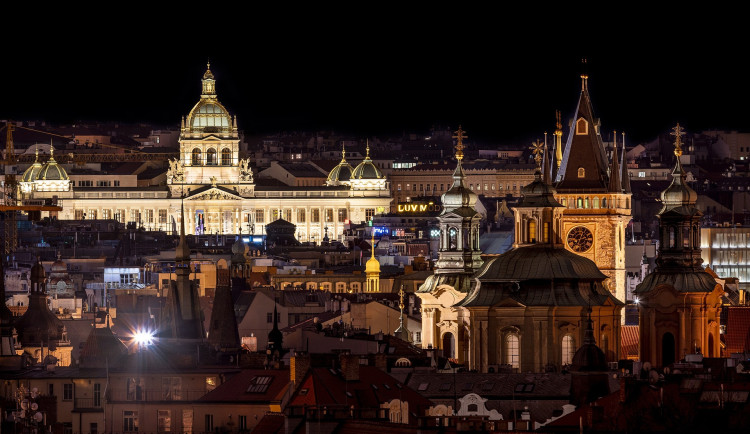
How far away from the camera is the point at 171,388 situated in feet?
264

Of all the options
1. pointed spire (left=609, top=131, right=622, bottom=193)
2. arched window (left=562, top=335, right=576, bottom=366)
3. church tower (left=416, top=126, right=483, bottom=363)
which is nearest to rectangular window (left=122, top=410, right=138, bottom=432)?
arched window (left=562, top=335, right=576, bottom=366)

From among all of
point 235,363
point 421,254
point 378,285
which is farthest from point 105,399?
point 421,254

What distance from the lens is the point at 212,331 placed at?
10062 cm

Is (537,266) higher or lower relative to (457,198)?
lower

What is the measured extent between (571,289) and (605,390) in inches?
661

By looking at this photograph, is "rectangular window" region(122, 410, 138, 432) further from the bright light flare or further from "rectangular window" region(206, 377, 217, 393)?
the bright light flare

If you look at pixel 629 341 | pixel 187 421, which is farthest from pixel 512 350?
pixel 187 421

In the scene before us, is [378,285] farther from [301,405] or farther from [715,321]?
[301,405]

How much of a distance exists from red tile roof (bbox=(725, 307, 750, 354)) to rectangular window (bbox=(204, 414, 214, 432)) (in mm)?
24925

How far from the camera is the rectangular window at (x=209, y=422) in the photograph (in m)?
75.1

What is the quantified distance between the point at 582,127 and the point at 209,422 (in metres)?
41.6

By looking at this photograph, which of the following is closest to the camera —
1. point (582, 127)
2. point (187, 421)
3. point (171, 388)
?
point (187, 421)

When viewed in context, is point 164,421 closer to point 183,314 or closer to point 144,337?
point 144,337

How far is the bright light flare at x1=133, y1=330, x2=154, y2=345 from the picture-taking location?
308ft
